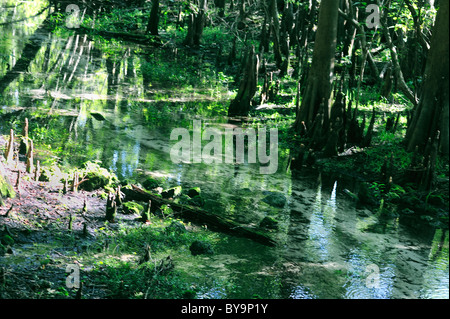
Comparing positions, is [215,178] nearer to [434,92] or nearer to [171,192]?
[171,192]

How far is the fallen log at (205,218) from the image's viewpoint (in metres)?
6.36

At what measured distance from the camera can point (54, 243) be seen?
5426 millimetres

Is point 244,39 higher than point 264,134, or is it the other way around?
point 244,39

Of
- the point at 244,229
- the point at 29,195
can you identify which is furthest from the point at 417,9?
the point at 29,195

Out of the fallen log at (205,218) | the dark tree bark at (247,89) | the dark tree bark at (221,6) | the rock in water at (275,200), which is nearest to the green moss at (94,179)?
the fallen log at (205,218)

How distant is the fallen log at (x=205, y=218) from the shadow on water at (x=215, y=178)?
0.16m

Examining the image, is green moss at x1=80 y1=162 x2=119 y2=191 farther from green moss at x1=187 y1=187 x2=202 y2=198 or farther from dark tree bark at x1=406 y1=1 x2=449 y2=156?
dark tree bark at x1=406 y1=1 x2=449 y2=156

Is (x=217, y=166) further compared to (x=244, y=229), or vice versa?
(x=217, y=166)

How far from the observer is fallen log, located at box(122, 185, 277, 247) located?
636 centimetres

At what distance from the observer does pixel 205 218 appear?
263 inches

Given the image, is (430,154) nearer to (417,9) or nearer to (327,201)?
(327,201)

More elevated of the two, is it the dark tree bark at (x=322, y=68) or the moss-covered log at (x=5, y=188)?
the dark tree bark at (x=322, y=68)

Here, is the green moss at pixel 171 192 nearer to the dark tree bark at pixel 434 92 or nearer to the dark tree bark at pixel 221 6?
the dark tree bark at pixel 434 92

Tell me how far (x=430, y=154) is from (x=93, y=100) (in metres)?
6.75
